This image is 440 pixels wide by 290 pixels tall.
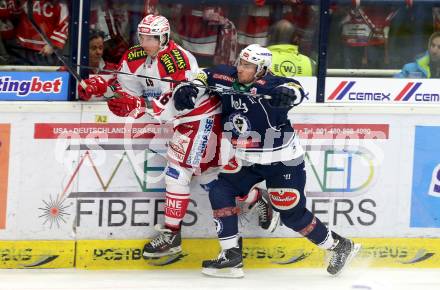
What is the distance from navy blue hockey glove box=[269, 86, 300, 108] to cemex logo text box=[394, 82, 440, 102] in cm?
100

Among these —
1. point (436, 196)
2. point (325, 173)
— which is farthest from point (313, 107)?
point (436, 196)

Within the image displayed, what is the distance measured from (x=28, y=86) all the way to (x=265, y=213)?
164 centimetres

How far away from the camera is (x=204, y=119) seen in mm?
7246

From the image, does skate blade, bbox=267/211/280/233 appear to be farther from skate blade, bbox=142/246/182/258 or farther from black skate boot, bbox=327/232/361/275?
skate blade, bbox=142/246/182/258

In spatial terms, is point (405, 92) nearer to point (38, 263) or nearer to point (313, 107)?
point (313, 107)

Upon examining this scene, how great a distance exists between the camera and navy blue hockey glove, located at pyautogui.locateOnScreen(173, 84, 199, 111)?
6965 mm

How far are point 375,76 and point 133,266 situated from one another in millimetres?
1894

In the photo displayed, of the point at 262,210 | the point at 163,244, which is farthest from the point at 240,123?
the point at 163,244

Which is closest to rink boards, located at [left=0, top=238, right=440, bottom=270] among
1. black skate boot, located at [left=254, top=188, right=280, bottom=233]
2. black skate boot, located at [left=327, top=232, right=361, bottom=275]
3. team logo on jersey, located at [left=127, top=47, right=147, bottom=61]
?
black skate boot, located at [left=254, top=188, right=280, bottom=233]

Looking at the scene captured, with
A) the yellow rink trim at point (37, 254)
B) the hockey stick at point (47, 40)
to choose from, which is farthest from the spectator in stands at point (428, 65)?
the yellow rink trim at point (37, 254)

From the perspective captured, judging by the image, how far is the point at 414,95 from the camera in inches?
303

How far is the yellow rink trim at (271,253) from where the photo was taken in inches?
290

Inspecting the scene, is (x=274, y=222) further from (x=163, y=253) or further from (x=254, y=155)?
(x=163, y=253)

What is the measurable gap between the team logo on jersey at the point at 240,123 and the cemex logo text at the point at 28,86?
1032 millimetres
